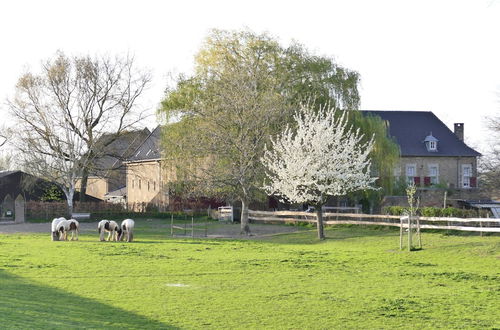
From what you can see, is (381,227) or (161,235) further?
(161,235)

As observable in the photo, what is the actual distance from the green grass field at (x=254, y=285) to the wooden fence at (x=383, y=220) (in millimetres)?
737

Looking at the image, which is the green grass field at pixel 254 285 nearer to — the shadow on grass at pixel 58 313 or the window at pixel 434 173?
the shadow on grass at pixel 58 313

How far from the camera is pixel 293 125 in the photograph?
4266cm

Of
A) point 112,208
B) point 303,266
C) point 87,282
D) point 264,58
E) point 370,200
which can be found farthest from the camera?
point 112,208

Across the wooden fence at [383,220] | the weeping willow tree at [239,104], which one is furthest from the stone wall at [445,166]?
the wooden fence at [383,220]

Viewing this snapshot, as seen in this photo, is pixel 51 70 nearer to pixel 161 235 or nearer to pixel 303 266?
pixel 161 235

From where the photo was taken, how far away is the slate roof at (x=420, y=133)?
66.9 m

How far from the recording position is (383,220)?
39.3 metres

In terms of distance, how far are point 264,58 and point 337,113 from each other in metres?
6.02

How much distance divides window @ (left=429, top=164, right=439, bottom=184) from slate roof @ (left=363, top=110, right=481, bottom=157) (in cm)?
103

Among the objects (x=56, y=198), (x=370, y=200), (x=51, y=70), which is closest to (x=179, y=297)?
(x=370, y=200)

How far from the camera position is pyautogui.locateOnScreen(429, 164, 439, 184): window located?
218ft

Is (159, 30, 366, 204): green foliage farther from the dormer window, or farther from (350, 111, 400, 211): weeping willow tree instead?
the dormer window

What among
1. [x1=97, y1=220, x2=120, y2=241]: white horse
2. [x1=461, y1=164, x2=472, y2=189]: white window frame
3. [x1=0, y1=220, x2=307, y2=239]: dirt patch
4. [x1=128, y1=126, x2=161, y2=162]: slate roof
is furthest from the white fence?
[x1=461, y1=164, x2=472, y2=189]: white window frame
